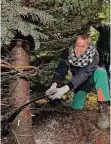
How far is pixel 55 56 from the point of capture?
3982 millimetres

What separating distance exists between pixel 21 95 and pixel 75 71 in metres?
0.94

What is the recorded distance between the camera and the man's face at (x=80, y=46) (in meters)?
3.59

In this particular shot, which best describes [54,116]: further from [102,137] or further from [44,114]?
[102,137]

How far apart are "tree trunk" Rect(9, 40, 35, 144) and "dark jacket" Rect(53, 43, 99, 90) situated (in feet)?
1.74

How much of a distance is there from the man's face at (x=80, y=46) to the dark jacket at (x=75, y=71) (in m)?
0.14

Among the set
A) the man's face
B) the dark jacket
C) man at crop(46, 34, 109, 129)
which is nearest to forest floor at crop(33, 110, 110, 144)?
man at crop(46, 34, 109, 129)

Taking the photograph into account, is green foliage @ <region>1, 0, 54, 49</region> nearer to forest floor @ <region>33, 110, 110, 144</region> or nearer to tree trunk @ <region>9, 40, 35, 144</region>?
tree trunk @ <region>9, 40, 35, 144</region>

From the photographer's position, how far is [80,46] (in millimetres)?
3639

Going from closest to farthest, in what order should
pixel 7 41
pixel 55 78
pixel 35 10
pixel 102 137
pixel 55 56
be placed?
pixel 7 41
pixel 35 10
pixel 102 137
pixel 55 78
pixel 55 56

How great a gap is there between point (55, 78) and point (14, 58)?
0.77 m

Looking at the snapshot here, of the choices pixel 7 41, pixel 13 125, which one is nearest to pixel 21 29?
pixel 7 41

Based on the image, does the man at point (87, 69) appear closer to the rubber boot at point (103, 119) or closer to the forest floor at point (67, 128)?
the rubber boot at point (103, 119)

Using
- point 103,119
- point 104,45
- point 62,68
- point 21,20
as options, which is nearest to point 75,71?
point 62,68

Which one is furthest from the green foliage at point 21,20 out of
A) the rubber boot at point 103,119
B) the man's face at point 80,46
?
the rubber boot at point 103,119
